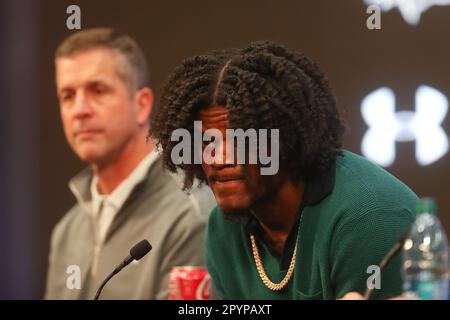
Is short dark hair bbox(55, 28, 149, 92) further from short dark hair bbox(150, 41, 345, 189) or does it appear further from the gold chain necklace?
the gold chain necklace

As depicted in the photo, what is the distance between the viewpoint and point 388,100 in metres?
2.68

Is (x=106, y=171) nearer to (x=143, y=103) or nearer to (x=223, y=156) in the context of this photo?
(x=143, y=103)

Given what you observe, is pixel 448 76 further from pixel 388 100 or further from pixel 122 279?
pixel 122 279

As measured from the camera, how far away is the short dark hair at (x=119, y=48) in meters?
2.91

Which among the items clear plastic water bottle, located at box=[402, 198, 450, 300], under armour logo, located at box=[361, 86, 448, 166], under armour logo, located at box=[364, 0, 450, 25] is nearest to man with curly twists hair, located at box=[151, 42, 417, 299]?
clear plastic water bottle, located at box=[402, 198, 450, 300]

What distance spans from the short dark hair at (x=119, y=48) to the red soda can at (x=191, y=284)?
0.76 metres

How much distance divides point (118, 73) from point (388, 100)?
0.96 metres

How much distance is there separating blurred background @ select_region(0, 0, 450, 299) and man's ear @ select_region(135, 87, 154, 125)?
0.29 ft

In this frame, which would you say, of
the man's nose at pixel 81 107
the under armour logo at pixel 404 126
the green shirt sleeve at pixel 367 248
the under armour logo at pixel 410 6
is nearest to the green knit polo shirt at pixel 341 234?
the green shirt sleeve at pixel 367 248

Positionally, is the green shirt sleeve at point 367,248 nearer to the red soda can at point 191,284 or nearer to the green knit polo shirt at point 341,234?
the green knit polo shirt at point 341,234

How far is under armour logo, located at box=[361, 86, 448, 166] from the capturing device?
2.64m

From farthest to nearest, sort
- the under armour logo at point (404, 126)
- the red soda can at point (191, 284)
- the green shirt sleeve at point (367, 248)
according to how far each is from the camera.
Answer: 1. the under armour logo at point (404, 126)
2. the red soda can at point (191, 284)
3. the green shirt sleeve at point (367, 248)

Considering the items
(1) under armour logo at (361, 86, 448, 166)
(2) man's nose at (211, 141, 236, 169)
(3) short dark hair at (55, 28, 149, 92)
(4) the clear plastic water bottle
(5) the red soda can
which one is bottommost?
(5) the red soda can

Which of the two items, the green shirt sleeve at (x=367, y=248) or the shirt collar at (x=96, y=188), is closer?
the green shirt sleeve at (x=367, y=248)
